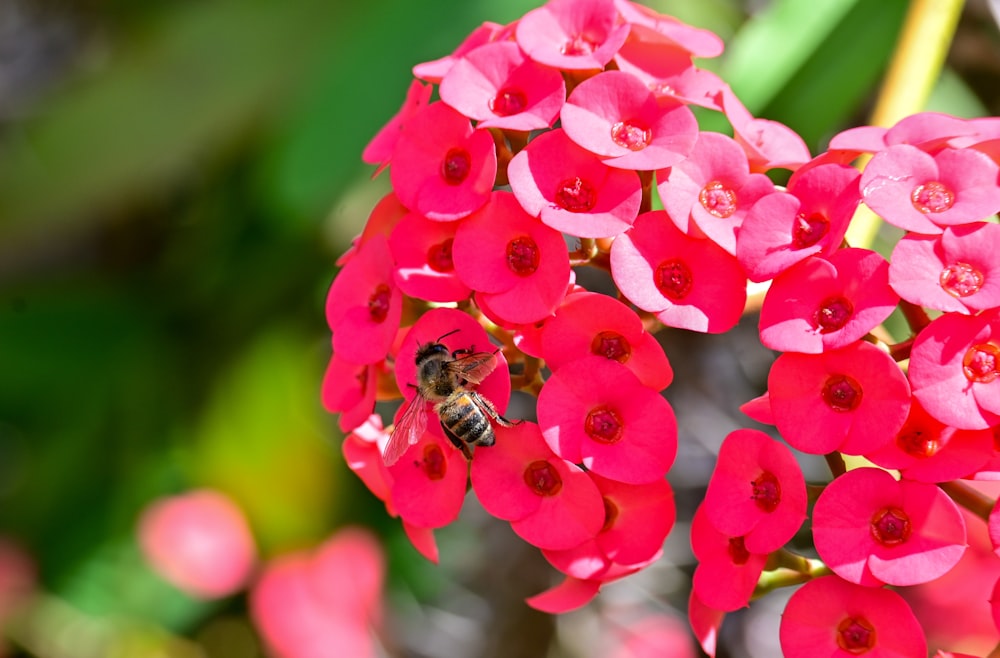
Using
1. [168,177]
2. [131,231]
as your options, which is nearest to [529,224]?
[168,177]

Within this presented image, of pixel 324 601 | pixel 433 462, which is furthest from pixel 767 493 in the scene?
pixel 324 601

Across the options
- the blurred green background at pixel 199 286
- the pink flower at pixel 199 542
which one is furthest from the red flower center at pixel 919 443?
the pink flower at pixel 199 542

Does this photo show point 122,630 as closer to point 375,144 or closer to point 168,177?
point 168,177

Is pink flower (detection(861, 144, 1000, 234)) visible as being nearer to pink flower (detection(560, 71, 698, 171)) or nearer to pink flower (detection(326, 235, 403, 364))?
pink flower (detection(560, 71, 698, 171))

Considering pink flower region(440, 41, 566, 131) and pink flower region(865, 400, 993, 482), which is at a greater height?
pink flower region(440, 41, 566, 131)

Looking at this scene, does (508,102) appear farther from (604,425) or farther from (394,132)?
(604,425)

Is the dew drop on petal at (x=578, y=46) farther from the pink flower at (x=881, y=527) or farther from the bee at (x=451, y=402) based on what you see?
the pink flower at (x=881, y=527)

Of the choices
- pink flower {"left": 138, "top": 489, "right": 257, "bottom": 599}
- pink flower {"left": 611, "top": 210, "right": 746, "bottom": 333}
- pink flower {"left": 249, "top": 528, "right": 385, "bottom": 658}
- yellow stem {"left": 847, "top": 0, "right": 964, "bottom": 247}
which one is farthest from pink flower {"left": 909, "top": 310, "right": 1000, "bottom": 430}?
pink flower {"left": 138, "top": 489, "right": 257, "bottom": 599}

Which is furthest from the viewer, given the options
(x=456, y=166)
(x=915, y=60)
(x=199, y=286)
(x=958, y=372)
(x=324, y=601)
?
(x=199, y=286)
